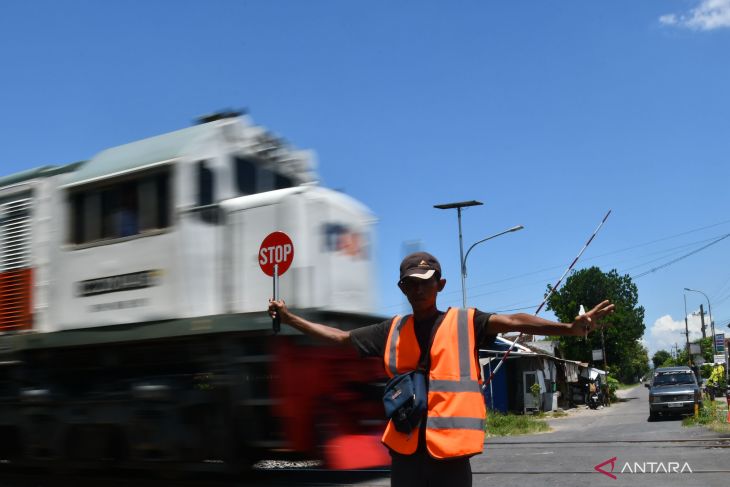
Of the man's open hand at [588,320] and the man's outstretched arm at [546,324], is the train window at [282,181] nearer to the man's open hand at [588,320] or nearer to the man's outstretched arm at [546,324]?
the man's outstretched arm at [546,324]

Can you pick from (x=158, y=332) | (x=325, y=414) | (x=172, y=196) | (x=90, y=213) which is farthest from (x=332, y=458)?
(x=90, y=213)

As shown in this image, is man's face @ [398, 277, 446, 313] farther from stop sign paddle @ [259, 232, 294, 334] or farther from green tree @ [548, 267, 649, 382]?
green tree @ [548, 267, 649, 382]

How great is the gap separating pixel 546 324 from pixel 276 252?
397cm

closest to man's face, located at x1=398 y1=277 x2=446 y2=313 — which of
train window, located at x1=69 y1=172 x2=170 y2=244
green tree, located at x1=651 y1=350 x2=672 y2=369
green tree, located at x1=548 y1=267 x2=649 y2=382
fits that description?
train window, located at x1=69 y1=172 x2=170 y2=244

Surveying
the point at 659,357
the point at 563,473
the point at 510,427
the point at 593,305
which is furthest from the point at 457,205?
the point at 659,357

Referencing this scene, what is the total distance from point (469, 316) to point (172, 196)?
5259mm

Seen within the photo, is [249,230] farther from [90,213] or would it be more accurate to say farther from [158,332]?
[90,213]

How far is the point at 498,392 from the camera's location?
34.4 m

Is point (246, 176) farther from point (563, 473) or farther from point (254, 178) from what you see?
point (563, 473)

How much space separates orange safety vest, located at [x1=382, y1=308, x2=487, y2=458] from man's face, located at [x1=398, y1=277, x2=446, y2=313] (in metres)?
0.11

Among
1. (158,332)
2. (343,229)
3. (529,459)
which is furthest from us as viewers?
(529,459)

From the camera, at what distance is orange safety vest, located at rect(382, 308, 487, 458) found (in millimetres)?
→ 3229

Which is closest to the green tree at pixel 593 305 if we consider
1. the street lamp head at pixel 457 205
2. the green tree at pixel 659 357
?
the street lamp head at pixel 457 205

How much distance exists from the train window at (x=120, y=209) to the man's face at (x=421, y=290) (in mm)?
5025
